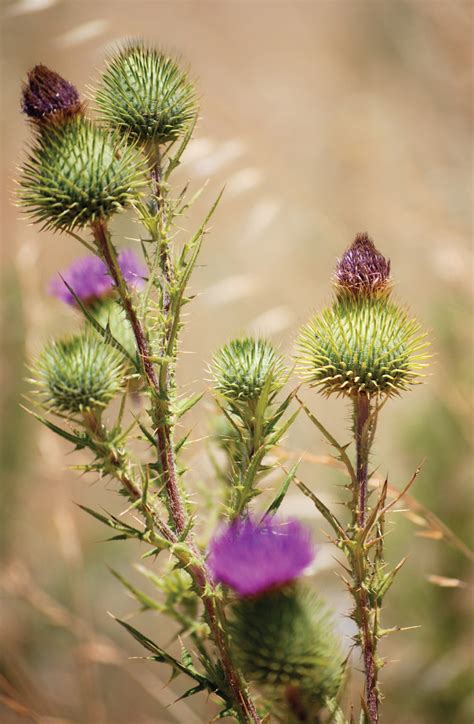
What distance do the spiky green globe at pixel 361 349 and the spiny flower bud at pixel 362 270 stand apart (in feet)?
0.07

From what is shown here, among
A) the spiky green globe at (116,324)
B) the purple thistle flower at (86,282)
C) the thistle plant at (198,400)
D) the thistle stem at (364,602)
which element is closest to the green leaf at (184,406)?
the thistle plant at (198,400)

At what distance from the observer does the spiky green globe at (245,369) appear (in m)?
1.34

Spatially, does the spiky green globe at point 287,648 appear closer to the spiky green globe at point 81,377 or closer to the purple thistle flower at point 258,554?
the purple thistle flower at point 258,554

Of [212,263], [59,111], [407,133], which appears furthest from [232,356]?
[407,133]

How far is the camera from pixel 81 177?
4.05 feet

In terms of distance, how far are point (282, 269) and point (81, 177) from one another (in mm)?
4687

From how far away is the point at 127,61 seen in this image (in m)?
1.39

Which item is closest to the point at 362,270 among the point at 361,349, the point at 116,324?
the point at 361,349

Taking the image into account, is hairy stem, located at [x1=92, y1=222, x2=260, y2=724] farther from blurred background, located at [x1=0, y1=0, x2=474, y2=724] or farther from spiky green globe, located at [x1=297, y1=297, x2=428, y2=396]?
blurred background, located at [x1=0, y1=0, x2=474, y2=724]

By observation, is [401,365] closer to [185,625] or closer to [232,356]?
[232,356]

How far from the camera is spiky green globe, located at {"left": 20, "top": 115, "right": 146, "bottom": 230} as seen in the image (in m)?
1.23

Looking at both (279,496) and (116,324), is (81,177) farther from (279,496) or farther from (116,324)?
(279,496)

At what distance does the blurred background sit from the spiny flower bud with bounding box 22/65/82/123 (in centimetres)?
75

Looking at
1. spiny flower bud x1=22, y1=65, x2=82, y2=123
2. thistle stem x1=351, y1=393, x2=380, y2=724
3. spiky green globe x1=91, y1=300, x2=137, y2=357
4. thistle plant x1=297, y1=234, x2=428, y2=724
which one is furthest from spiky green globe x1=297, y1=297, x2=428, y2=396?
spiny flower bud x1=22, y1=65, x2=82, y2=123
